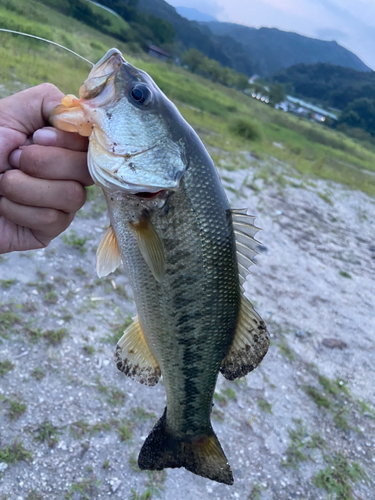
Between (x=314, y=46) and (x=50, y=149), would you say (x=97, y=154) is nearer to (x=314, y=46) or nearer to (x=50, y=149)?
(x=50, y=149)

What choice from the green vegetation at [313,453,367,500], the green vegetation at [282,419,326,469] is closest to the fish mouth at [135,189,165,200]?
the green vegetation at [282,419,326,469]

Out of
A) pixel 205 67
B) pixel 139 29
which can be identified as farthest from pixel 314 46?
pixel 139 29

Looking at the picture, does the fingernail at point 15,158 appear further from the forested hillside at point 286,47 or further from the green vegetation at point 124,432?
the forested hillside at point 286,47

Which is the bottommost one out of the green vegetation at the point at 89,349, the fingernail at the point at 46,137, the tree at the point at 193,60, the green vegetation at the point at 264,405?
the green vegetation at the point at 264,405

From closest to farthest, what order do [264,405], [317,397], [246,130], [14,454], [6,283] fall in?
[14,454]
[6,283]
[264,405]
[317,397]
[246,130]

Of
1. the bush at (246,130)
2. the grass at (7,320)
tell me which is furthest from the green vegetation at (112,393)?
the bush at (246,130)

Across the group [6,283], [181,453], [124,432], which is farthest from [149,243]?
[6,283]

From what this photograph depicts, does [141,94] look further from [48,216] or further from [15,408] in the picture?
[15,408]
